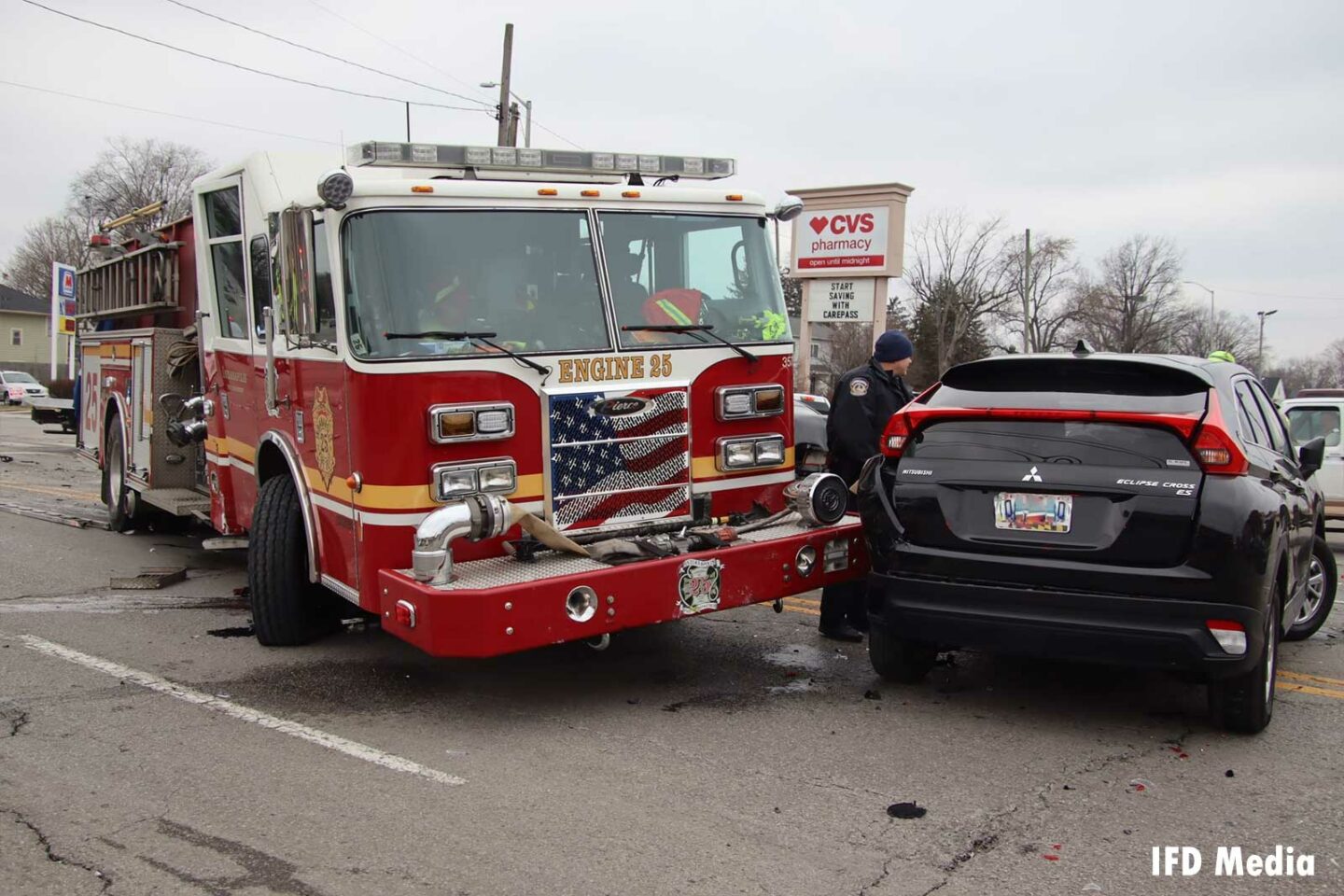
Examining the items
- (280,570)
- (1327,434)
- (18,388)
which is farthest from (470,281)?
(18,388)

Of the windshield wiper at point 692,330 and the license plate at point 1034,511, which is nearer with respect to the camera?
the license plate at point 1034,511

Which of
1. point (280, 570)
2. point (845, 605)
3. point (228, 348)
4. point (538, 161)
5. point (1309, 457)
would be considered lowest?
point (845, 605)

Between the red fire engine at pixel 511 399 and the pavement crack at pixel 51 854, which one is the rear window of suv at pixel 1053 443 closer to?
the red fire engine at pixel 511 399

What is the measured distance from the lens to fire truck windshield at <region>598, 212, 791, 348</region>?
6.17m

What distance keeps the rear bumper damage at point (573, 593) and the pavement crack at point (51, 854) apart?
156 cm

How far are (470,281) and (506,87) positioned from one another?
2468 centimetres

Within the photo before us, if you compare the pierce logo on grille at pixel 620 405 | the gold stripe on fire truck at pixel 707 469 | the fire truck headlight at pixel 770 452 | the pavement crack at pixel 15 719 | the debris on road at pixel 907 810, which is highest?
the pierce logo on grille at pixel 620 405

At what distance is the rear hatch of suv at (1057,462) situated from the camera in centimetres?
491

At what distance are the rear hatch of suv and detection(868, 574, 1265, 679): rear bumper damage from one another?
0.19m

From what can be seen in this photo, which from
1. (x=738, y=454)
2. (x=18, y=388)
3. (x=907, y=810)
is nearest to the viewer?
(x=907, y=810)

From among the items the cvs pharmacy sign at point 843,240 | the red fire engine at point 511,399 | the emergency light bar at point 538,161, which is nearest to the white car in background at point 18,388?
the cvs pharmacy sign at point 843,240

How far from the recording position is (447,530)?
5.13 m

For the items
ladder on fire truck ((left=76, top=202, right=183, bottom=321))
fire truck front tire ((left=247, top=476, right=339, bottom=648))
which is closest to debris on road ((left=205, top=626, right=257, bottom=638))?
fire truck front tire ((left=247, top=476, right=339, bottom=648))

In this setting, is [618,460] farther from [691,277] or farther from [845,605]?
[845,605]
